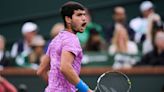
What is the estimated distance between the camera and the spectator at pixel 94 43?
11.8 meters

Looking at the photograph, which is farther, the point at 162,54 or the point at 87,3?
the point at 87,3

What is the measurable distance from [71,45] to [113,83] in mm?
604

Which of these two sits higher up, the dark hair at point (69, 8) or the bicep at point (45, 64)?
the dark hair at point (69, 8)

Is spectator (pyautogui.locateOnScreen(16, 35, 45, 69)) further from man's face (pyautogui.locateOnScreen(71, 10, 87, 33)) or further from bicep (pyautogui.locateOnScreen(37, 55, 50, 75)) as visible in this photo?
man's face (pyautogui.locateOnScreen(71, 10, 87, 33))

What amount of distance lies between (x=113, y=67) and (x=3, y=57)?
8.17 ft

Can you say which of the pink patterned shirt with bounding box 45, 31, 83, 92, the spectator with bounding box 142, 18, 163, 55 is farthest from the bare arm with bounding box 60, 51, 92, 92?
the spectator with bounding box 142, 18, 163, 55

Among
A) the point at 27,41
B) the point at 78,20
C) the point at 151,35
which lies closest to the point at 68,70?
the point at 78,20

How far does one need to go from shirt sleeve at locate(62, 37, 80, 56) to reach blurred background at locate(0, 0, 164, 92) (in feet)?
13.3

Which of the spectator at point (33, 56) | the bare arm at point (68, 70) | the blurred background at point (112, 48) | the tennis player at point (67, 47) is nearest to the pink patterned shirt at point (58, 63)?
the tennis player at point (67, 47)

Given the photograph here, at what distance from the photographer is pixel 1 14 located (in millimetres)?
16062

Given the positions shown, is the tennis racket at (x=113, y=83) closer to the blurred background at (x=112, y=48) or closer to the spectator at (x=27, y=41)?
the blurred background at (x=112, y=48)

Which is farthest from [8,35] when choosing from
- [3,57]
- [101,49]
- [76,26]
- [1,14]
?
[76,26]

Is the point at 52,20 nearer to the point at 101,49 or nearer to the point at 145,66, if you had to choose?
the point at 101,49

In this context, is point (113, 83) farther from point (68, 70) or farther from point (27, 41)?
point (27, 41)
